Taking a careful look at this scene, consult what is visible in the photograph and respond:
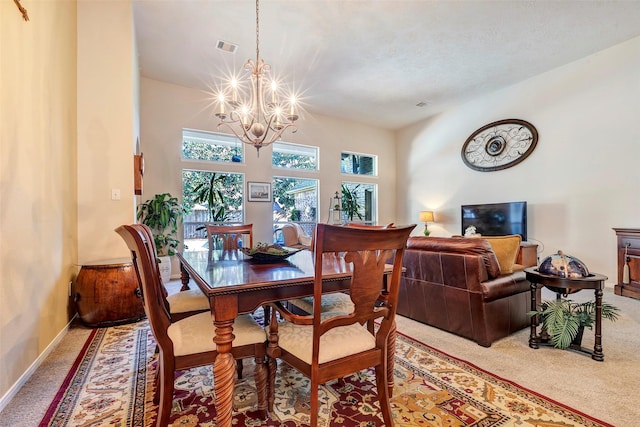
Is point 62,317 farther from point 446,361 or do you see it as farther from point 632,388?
point 632,388

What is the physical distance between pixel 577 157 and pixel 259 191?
5.36m

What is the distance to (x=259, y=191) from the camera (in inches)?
227

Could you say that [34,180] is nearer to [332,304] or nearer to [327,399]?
[332,304]

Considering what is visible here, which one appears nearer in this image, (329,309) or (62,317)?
(329,309)

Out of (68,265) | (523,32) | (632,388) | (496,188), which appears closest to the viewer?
(632,388)

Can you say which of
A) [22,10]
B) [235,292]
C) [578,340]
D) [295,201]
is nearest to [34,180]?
[22,10]

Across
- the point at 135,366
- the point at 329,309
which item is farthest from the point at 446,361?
the point at 135,366

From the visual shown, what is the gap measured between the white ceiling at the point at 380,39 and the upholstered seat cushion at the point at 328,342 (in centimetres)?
333

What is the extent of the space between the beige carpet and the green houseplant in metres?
1.90

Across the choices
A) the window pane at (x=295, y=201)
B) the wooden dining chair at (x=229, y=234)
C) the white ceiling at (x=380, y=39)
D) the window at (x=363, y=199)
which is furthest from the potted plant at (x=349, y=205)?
the wooden dining chair at (x=229, y=234)

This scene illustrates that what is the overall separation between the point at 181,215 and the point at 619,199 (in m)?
6.61

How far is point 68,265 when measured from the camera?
2.67m

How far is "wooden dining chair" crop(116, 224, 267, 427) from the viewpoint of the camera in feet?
3.96

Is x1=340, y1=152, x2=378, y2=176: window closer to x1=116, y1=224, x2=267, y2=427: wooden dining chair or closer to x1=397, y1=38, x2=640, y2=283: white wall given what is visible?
x1=397, y1=38, x2=640, y2=283: white wall
